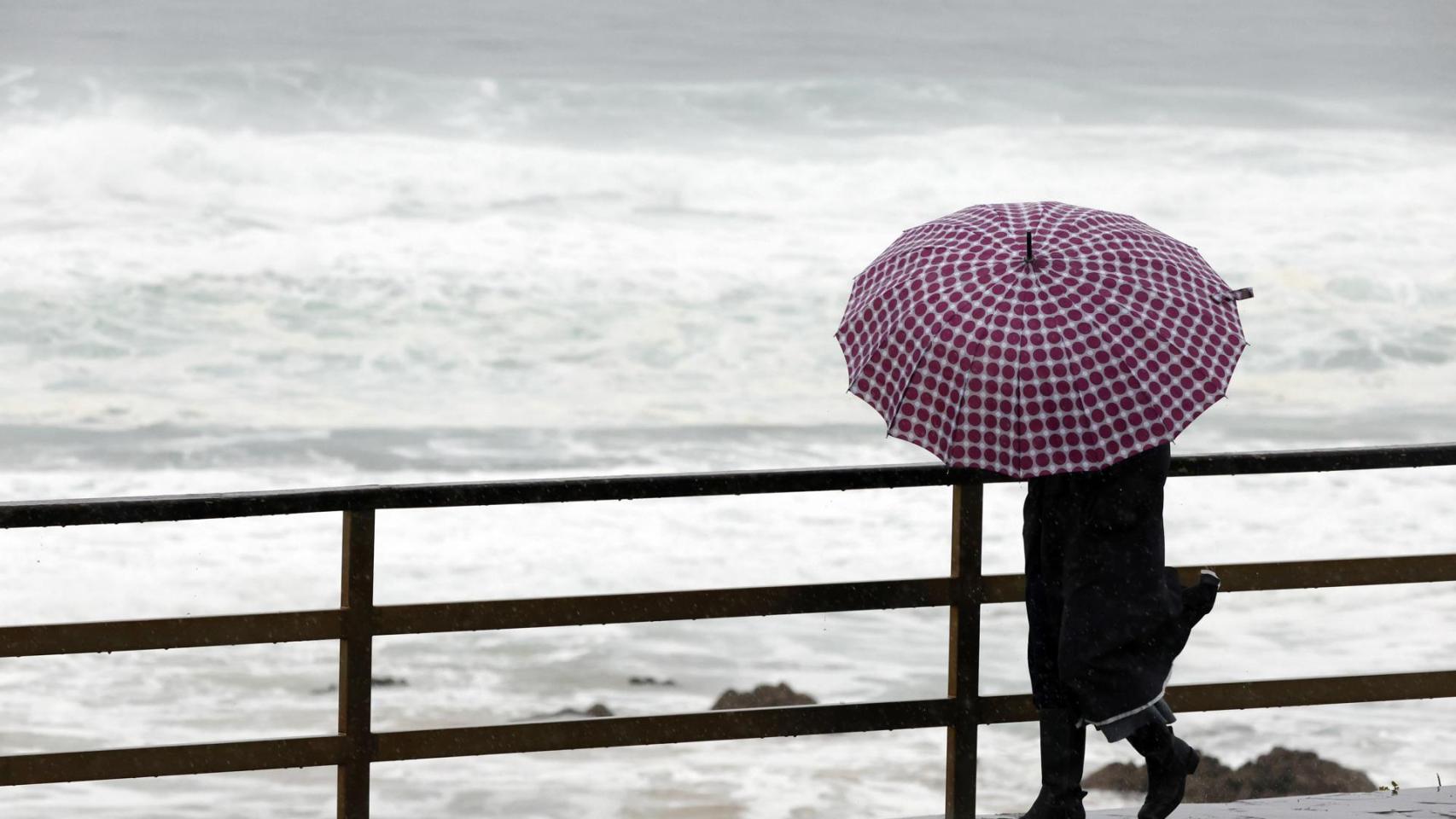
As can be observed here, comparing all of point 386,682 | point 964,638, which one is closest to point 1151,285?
point 964,638

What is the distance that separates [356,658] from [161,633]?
1.36ft

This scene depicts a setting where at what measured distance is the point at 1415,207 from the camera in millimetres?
46719

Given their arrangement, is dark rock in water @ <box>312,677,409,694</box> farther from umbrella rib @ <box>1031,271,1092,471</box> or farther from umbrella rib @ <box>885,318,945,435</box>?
umbrella rib @ <box>1031,271,1092,471</box>

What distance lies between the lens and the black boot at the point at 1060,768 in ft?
12.0

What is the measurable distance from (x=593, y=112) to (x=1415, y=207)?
24.4 m

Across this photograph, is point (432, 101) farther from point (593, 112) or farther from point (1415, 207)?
point (1415, 207)

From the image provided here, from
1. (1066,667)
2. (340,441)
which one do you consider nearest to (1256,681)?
(1066,667)

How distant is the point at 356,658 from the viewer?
139 inches

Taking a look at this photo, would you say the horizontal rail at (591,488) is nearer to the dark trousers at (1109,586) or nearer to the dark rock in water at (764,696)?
the dark trousers at (1109,586)

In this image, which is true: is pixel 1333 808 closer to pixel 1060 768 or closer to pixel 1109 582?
pixel 1060 768

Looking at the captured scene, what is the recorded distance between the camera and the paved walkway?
13.3ft

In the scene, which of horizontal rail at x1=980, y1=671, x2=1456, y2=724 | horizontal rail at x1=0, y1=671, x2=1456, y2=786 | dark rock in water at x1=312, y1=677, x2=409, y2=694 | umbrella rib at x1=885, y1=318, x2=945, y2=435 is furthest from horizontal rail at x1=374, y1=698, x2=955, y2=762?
dark rock in water at x1=312, y1=677, x2=409, y2=694

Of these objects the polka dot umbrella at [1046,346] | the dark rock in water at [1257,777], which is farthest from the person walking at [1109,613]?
A: the dark rock in water at [1257,777]

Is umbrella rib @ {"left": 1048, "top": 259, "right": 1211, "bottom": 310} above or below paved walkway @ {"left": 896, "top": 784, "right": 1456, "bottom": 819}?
above
